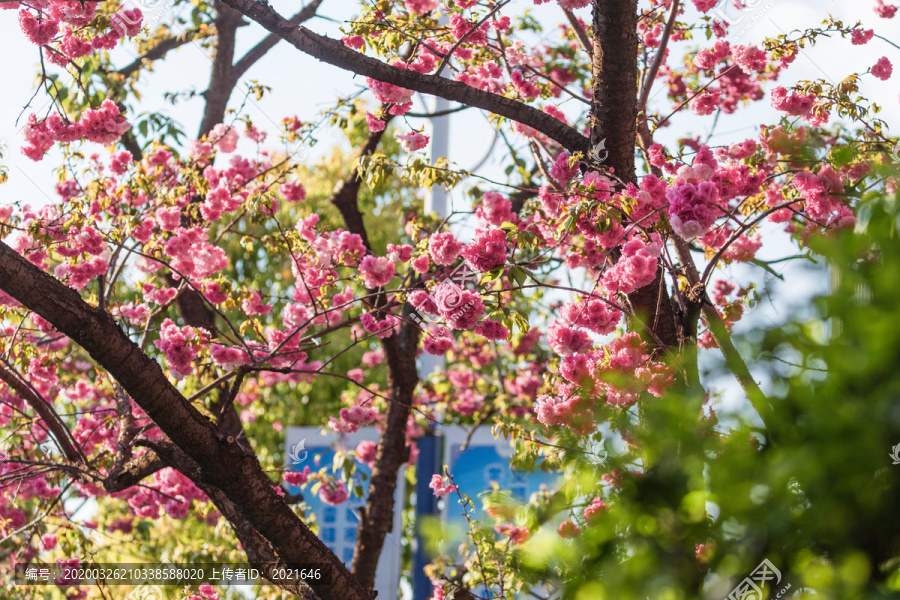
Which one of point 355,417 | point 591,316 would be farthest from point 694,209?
point 355,417

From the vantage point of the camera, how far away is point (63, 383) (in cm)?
562

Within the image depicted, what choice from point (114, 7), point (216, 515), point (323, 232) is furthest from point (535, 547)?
point (114, 7)

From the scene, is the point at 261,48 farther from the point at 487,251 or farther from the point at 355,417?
the point at 487,251

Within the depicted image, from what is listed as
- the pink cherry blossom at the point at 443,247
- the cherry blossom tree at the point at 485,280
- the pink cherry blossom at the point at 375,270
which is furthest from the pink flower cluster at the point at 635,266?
the pink cherry blossom at the point at 375,270

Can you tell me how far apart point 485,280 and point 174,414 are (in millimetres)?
1300

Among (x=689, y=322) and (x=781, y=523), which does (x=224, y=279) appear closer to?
(x=689, y=322)

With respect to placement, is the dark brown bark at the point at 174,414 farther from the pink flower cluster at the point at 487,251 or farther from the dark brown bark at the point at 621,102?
the dark brown bark at the point at 621,102

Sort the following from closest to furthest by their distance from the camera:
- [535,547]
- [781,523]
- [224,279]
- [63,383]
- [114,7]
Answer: [781,523]
[535,547]
[224,279]
[114,7]
[63,383]

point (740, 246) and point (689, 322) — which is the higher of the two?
point (740, 246)

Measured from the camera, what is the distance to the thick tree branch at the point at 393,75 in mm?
3000

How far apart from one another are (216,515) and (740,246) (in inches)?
160

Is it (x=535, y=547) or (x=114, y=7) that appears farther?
(x=114, y=7)

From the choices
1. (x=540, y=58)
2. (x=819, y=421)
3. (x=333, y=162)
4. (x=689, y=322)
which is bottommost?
(x=819, y=421)

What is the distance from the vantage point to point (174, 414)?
2.79 metres
